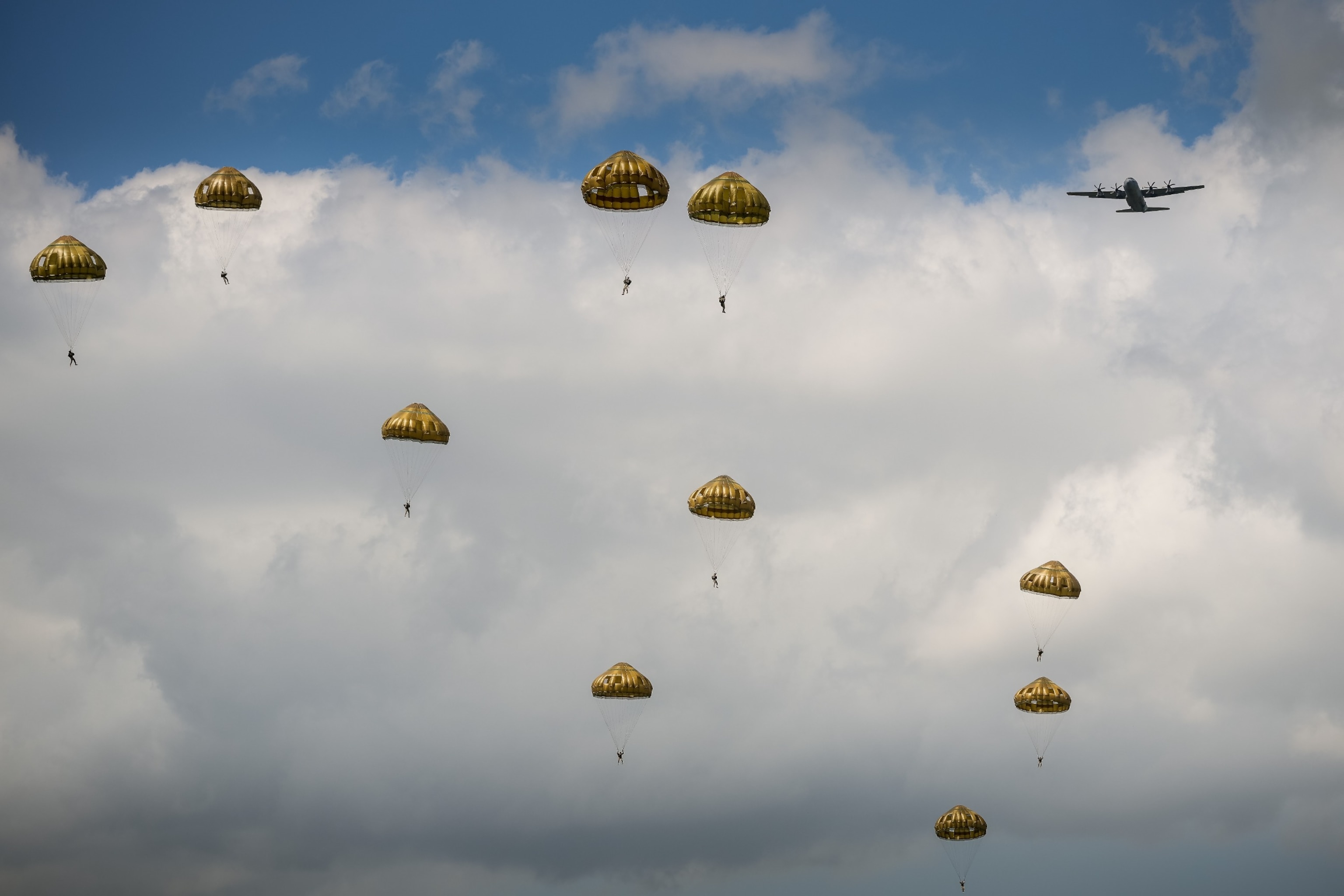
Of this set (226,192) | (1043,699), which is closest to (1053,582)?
(1043,699)

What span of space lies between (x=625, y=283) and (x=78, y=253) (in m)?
34.1

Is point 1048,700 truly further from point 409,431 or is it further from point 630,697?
point 409,431

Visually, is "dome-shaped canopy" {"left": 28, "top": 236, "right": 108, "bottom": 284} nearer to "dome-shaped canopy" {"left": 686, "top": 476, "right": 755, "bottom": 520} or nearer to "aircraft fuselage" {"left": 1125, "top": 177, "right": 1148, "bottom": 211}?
"dome-shaped canopy" {"left": 686, "top": 476, "right": 755, "bottom": 520}

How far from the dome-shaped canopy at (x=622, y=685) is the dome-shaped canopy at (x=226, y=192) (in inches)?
1546

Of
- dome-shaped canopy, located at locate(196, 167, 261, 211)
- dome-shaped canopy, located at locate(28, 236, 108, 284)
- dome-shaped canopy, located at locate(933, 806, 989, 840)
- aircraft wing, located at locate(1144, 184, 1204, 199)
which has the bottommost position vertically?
dome-shaped canopy, located at locate(933, 806, 989, 840)

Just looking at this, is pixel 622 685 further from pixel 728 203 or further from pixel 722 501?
pixel 728 203

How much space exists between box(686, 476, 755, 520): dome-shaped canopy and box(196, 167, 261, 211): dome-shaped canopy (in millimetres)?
34479

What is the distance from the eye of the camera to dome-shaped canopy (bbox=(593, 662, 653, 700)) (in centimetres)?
9800

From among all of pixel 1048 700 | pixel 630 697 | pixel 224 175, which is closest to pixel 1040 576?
pixel 1048 700

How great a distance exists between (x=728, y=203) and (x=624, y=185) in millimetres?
6339

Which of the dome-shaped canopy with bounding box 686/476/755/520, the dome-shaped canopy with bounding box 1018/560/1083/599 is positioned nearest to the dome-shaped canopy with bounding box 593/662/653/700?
the dome-shaped canopy with bounding box 686/476/755/520

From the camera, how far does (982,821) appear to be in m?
113

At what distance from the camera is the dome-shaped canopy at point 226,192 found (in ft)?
299

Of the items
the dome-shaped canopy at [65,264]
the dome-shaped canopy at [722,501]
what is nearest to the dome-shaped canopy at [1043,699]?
the dome-shaped canopy at [722,501]
